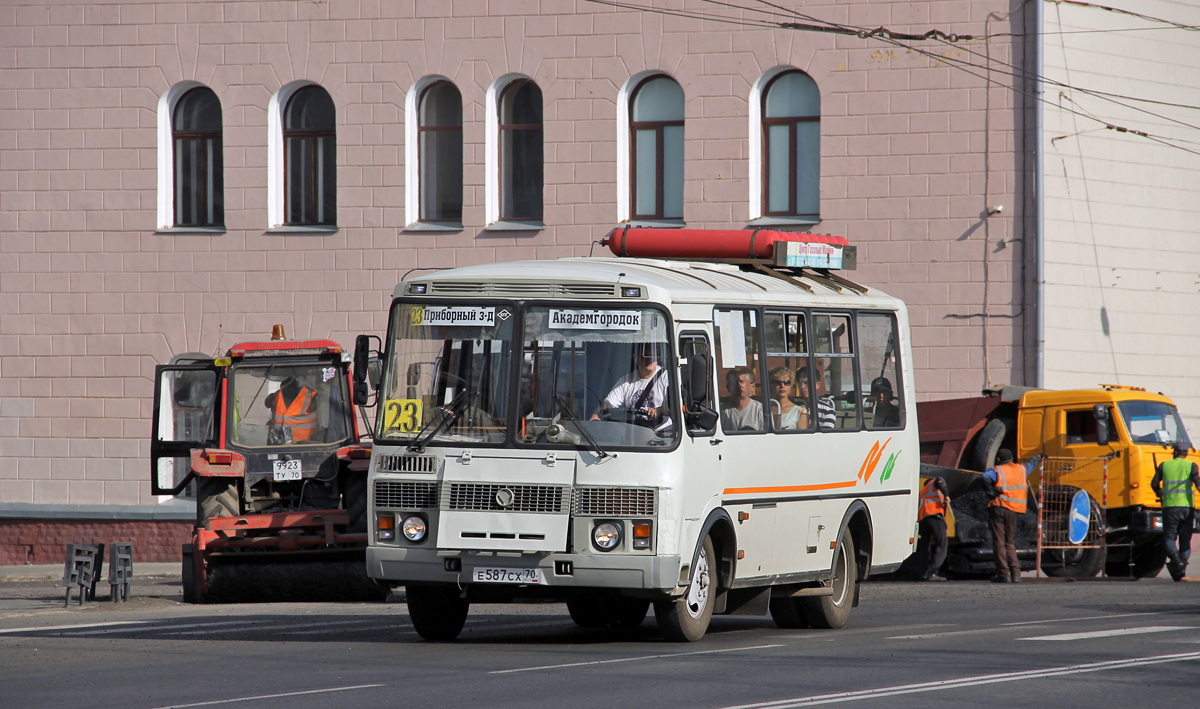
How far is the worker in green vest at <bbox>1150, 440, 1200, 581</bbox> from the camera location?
63.9 feet

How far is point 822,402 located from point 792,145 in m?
11.0

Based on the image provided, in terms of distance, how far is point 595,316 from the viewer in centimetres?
1138

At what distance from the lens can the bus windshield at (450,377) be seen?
11320mm

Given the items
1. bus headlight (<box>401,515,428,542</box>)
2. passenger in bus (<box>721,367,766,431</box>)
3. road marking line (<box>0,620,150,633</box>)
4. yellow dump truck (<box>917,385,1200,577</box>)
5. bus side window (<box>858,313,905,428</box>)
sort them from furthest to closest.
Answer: yellow dump truck (<box>917,385,1200,577</box>) < bus side window (<box>858,313,905,428</box>) < road marking line (<box>0,620,150,633</box>) < passenger in bus (<box>721,367,766,431</box>) < bus headlight (<box>401,515,428,542</box>)

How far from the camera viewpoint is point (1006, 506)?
19.6m

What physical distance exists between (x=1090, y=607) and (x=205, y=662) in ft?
28.2

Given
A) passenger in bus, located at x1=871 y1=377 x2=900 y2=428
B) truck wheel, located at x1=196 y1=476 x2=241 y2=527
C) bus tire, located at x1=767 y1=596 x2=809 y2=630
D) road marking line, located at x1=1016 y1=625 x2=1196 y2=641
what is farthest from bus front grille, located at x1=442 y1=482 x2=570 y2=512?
truck wheel, located at x1=196 y1=476 x2=241 y2=527

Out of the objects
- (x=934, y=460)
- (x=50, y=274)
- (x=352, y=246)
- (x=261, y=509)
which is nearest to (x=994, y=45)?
(x=934, y=460)

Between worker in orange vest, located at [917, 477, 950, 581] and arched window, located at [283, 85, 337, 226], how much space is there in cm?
1039

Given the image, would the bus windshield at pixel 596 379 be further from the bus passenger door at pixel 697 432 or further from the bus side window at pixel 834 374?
the bus side window at pixel 834 374

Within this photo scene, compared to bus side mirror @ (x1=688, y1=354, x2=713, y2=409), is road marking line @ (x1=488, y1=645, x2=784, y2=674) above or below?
below

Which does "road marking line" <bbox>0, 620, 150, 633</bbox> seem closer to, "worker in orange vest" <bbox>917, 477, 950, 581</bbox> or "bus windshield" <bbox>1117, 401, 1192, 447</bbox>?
"worker in orange vest" <bbox>917, 477, 950, 581</bbox>

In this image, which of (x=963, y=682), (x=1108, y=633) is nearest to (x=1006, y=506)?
(x=1108, y=633)

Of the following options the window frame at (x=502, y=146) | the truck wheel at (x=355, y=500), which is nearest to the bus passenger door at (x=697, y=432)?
the truck wheel at (x=355, y=500)
